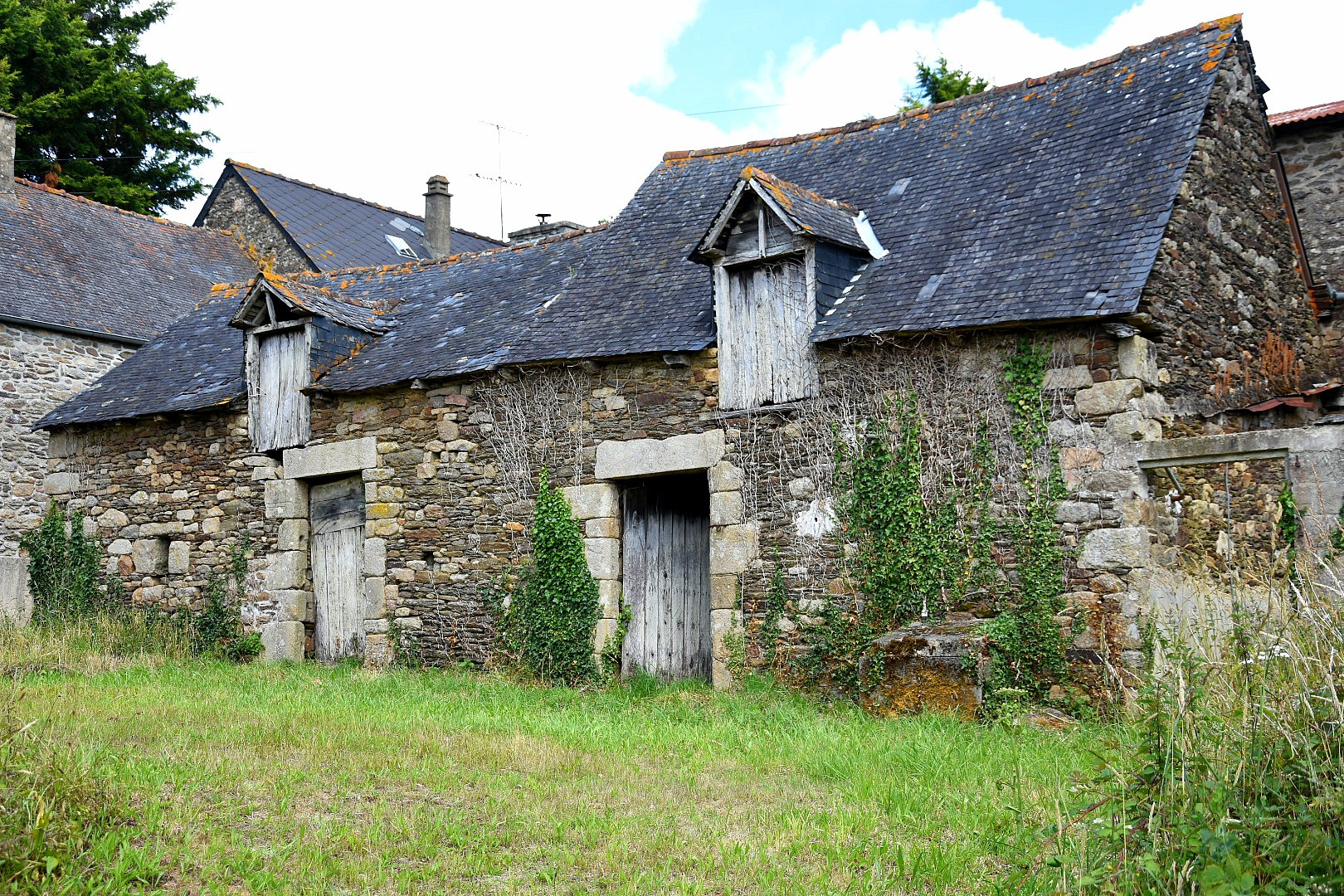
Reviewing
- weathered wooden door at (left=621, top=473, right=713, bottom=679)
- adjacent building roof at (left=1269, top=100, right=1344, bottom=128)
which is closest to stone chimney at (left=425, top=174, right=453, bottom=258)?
weathered wooden door at (left=621, top=473, right=713, bottom=679)

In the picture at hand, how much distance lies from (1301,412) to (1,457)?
1471 centimetres

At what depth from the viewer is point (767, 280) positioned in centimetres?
1012

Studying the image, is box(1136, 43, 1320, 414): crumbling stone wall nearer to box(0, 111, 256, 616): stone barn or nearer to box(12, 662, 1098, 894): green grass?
box(12, 662, 1098, 894): green grass

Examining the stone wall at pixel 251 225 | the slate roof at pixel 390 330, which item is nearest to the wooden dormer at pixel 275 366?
the slate roof at pixel 390 330

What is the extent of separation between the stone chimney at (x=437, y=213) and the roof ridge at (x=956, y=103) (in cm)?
956

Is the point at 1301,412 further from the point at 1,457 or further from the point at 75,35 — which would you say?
the point at 75,35

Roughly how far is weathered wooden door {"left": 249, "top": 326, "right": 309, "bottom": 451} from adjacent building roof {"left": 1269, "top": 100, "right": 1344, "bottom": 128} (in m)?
10.4

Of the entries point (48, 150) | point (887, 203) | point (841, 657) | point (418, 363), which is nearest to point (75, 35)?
point (48, 150)

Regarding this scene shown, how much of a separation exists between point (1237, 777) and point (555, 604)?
7.24 meters

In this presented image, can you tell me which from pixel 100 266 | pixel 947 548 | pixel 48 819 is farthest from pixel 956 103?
pixel 100 266

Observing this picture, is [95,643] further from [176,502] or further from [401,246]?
[401,246]

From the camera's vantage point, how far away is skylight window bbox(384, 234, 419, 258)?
21906 millimetres

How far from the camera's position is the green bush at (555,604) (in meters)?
10.5

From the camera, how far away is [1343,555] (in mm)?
7590
